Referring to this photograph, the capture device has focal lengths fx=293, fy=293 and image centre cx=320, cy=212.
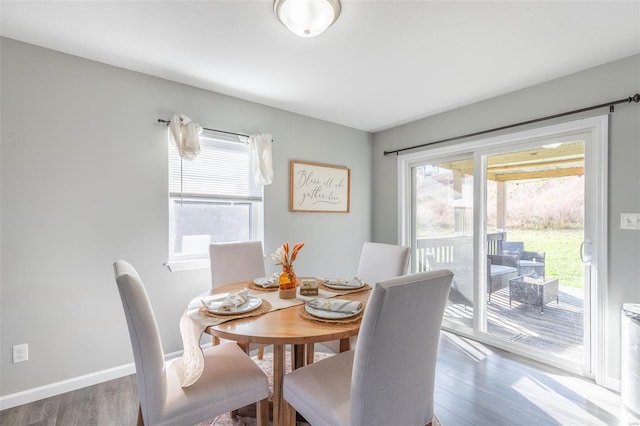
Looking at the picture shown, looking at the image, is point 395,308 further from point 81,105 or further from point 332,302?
point 81,105

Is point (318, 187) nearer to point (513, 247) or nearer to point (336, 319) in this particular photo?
point (513, 247)

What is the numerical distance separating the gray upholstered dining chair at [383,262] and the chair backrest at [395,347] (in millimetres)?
1013

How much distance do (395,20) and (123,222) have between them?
237cm

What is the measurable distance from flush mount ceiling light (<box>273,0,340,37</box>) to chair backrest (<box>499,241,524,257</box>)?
2.47m

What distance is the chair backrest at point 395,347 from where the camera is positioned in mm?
1032

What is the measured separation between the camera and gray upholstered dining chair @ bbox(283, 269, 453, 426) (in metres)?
1.04

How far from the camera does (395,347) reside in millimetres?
1080

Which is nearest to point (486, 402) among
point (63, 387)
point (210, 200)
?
point (210, 200)

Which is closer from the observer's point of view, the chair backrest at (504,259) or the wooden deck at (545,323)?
the wooden deck at (545,323)

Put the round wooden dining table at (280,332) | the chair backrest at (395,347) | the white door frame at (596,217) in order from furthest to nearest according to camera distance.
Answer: the white door frame at (596,217), the round wooden dining table at (280,332), the chair backrest at (395,347)

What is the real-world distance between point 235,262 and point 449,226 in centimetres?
230

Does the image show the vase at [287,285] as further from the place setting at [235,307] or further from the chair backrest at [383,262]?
the chair backrest at [383,262]

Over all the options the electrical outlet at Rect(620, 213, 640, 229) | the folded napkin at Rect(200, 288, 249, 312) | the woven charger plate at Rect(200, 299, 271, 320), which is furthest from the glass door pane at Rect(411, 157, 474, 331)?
the folded napkin at Rect(200, 288, 249, 312)

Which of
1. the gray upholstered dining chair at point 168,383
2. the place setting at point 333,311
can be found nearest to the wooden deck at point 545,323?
the place setting at point 333,311
